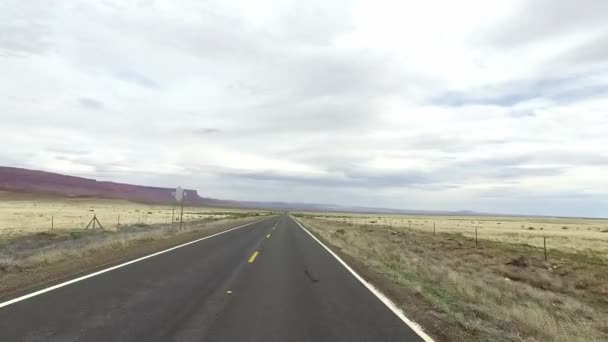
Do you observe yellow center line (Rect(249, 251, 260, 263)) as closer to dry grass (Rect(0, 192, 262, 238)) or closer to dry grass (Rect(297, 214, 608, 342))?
dry grass (Rect(297, 214, 608, 342))

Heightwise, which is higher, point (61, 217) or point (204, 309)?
point (61, 217)

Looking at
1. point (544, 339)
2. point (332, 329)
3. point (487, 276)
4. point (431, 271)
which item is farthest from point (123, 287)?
point (487, 276)

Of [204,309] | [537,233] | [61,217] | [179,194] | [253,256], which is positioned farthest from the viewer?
[61,217]

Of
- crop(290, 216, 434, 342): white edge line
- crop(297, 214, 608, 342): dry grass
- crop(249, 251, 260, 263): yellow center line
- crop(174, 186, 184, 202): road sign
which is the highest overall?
crop(174, 186, 184, 202): road sign

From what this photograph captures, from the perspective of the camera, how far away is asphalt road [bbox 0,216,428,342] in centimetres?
609

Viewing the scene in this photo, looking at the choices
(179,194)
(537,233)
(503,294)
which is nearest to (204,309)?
(503,294)

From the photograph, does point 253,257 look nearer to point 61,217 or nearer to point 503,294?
point 503,294

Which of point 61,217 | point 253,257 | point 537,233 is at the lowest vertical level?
point 537,233

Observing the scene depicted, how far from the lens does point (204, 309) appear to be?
299 inches

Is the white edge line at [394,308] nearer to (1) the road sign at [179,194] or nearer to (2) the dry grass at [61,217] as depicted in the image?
Result: (1) the road sign at [179,194]

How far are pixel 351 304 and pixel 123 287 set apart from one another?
499 centimetres

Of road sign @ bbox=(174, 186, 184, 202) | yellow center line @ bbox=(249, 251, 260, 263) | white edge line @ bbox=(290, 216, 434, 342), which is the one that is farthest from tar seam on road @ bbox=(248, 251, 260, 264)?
road sign @ bbox=(174, 186, 184, 202)

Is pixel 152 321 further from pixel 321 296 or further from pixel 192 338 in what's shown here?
pixel 321 296

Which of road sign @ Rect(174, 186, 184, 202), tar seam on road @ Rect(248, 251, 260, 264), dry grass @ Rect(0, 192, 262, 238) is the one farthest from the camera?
dry grass @ Rect(0, 192, 262, 238)
